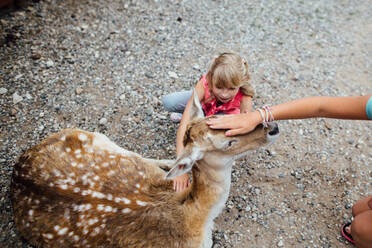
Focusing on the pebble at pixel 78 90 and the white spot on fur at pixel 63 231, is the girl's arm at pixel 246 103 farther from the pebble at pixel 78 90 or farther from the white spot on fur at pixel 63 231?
the pebble at pixel 78 90

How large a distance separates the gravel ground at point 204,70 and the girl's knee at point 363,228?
0.44 meters

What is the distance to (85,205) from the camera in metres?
2.43

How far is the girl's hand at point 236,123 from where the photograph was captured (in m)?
2.09

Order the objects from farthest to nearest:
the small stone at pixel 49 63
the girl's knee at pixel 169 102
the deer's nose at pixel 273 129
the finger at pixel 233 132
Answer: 1. the small stone at pixel 49 63
2. the girl's knee at pixel 169 102
3. the deer's nose at pixel 273 129
4. the finger at pixel 233 132

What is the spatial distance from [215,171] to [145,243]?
89 centimetres

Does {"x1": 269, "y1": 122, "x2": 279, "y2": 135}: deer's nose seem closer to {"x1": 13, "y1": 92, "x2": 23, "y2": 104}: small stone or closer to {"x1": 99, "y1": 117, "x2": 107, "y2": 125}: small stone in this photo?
{"x1": 99, "y1": 117, "x2": 107, "y2": 125}: small stone

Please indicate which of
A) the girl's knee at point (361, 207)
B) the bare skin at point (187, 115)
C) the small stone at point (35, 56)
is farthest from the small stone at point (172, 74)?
the girl's knee at point (361, 207)

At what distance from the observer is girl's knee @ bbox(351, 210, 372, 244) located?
2467 millimetres

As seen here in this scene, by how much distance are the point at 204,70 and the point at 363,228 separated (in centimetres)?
303

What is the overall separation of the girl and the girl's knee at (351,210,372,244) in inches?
58.2

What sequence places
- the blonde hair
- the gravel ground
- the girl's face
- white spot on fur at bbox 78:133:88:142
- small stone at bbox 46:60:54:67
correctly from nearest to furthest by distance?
the blonde hair
the girl's face
white spot on fur at bbox 78:133:88:142
the gravel ground
small stone at bbox 46:60:54:67

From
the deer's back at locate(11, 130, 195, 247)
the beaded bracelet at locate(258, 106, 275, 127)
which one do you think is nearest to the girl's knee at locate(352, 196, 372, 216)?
the beaded bracelet at locate(258, 106, 275, 127)

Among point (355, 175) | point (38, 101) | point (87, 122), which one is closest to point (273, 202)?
point (355, 175)

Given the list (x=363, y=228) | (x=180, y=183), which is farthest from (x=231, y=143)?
(x=363, y=228)
